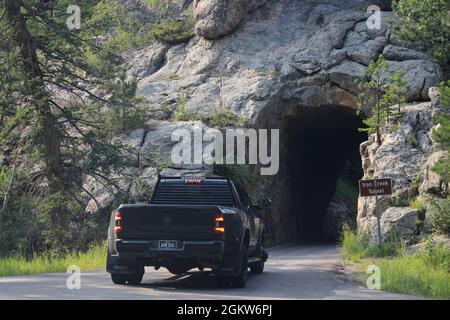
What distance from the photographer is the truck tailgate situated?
1409cm

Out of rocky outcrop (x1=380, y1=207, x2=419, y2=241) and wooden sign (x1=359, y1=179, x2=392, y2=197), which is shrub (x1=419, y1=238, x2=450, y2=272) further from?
rocky outcrop (x1=380, y1=207, x2=419, y2=241)

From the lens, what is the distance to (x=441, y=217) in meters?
20.8

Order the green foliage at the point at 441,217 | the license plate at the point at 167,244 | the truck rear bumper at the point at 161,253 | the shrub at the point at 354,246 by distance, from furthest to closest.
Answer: the shrub at the point at 354,246
the green foliage at the point at 441,217
the license plate at the point at 167,244
the truck rear bumper at the point at 161,253

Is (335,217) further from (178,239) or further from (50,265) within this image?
(178,239)

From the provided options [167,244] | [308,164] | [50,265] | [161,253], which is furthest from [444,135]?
[308,164]

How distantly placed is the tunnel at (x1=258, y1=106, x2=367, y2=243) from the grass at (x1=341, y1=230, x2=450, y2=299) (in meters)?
8.11

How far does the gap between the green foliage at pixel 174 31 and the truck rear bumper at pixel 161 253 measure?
74.0ft

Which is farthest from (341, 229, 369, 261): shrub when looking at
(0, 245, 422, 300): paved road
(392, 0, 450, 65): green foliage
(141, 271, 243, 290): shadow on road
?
(392, 0, 450, 65): green foliage

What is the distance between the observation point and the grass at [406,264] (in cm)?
1423

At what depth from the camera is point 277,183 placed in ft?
104

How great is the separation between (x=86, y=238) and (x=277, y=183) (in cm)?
966

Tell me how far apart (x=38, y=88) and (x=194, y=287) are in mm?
10034

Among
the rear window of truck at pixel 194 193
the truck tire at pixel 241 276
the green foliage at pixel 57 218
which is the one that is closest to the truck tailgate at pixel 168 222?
the truck tire at pixel 241 276

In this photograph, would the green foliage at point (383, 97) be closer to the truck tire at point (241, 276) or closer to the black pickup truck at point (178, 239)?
the truck tire at point (241, 276)
